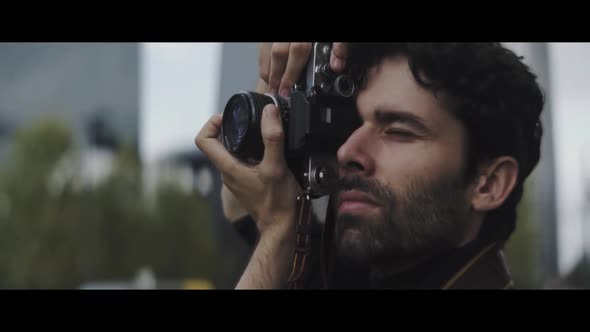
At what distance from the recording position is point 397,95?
4.92 feet

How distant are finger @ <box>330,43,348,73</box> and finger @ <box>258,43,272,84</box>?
0.18 meters

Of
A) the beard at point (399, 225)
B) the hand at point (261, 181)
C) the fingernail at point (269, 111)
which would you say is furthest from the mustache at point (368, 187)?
the fingernail at point (269, 111)

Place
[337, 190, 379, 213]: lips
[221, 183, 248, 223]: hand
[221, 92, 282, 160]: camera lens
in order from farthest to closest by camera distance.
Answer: [221, 183, 248, 223]: hand → [337, 190, 379, 213]: lips → [221, 92, 282, 160]: camera lens

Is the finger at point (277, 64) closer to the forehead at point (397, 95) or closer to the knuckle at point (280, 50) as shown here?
the knuckle at point (280, 50)

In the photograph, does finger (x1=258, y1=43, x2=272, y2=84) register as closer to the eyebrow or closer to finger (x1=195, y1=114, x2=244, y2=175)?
finger (x1=195, y1=114, x2=244, y2=175)

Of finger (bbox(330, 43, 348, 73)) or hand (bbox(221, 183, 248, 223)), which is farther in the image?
hand (bbox(221, 183, 248, 223))

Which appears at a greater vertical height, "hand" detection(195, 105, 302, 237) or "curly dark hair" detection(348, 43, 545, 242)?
"curly dark hair" detection(348, 43, 545, 242)

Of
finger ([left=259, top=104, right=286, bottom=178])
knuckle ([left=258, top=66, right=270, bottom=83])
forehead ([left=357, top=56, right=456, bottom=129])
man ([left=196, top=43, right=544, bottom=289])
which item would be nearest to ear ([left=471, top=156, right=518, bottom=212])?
man ([left=196, top=43, right=544, bottom=289])

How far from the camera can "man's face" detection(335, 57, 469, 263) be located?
4.83 ft
